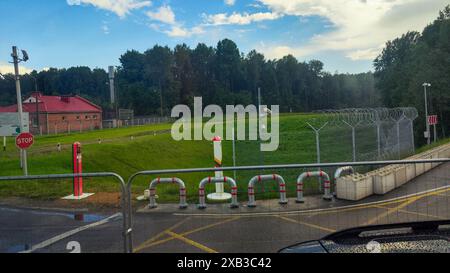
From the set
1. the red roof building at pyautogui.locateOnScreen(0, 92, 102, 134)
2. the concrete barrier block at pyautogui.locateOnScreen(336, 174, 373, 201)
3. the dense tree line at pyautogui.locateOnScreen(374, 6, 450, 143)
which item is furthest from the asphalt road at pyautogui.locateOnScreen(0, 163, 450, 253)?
the red roof building at pyautogui.locateOnScreen(0, 92, 102, 134)

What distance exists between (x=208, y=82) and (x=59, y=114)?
2136 inches

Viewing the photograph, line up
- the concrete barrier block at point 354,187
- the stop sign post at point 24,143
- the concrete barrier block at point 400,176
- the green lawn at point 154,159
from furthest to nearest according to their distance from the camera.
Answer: the stop sign post at point 24,143 → the green lawn at point 154,159 → the concrete barrier block at point 400,176 → the concrete barrier block at point 354,187

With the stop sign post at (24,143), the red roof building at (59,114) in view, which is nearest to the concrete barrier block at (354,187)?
the stop sign post at (24,143)

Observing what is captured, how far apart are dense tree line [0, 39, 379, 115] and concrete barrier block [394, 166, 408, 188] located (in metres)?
75.2

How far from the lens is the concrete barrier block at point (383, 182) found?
7213mm

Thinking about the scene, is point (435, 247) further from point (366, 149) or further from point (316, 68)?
point (316, 68)

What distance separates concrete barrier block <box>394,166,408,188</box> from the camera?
7016mm

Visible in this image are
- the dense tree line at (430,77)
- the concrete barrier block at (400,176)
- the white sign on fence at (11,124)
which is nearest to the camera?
the concrete barrier block at (400,176)

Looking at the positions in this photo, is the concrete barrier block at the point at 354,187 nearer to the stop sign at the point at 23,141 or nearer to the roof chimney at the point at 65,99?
the stop sign at the point at 23,141

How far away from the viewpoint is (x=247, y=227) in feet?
21.3

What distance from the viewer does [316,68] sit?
364 feet

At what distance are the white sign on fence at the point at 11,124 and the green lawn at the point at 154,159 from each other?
195cm

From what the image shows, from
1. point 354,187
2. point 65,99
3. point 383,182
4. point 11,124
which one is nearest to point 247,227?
point 354,187
